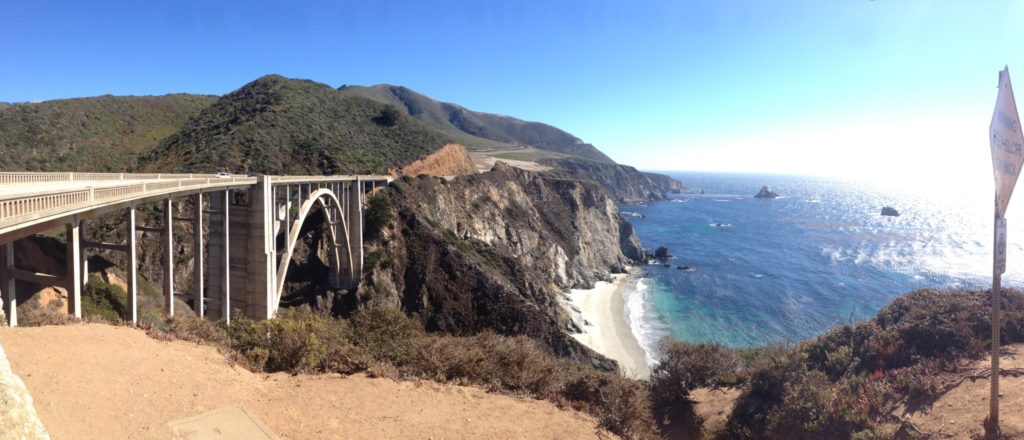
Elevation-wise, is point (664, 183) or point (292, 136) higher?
point (292, 136)

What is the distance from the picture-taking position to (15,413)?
9.96 feet

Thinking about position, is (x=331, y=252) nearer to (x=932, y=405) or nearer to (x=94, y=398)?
(x=94, y=398)

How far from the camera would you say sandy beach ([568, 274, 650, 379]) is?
31.4 metres

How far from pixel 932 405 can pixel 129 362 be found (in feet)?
52.4

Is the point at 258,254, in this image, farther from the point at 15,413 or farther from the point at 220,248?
the point at 15,413

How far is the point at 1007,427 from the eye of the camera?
8.00 meters

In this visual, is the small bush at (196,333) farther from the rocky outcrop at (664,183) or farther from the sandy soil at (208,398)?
the rocky outcrop at (664,183)

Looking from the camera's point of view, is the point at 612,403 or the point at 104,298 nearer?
the point at 612,403

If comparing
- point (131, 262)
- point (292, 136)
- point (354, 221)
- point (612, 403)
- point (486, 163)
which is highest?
point (292, 136)

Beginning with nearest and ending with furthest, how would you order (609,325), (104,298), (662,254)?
1. (104,298)
2. (609,325)
3. (662,254)

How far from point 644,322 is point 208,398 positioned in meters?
35.9

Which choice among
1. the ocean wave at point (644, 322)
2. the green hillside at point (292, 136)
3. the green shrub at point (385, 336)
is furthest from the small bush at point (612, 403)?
the green hillside at point (292, 136)

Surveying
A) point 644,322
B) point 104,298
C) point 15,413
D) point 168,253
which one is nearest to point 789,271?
point 644,322

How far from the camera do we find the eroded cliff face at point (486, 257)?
30.6m
